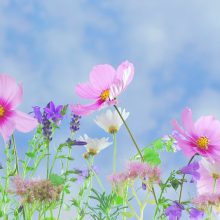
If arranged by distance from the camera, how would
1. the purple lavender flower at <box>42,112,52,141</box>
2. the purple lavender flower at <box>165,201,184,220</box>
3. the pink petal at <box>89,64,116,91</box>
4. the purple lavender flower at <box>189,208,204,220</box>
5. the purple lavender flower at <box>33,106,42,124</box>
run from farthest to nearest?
the purple lavender flower at <box>33,106,42,124</box> → the purple lavender flower at <box>42,112,52,141</box> → the pink petal at <box>89,64,116,91</box> → the purple lavender flower at <box>189,208,204,220</box> → the purple lavender flower at <box>165,201,184,220</box>

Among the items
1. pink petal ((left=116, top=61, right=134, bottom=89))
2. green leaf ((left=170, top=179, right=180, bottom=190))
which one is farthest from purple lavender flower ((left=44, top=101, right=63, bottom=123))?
green leaf ((left=170, top=179, right=180, bottom=190))

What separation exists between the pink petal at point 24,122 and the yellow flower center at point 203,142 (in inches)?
18.6

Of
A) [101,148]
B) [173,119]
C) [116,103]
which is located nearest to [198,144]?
[173,119]

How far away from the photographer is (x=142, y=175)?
165 centimetres

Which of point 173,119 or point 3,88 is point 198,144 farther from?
point 3,88

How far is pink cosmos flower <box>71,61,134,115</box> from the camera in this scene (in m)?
1.71

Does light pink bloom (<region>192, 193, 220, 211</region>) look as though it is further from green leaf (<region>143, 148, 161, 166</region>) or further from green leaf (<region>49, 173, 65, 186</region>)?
green leaf (<region>49, 173, 65, 186</region>)

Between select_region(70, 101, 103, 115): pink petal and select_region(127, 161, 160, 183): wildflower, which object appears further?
select_region(70, 101, 103, 115): pink petal

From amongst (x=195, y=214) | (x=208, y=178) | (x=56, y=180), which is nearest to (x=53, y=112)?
(x=56, y=180)

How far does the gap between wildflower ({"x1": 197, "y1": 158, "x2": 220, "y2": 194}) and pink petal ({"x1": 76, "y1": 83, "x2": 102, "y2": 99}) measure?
411mm

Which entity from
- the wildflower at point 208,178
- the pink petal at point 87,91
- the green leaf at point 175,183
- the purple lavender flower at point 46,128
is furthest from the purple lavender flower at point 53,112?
the green leaf at point 175,183

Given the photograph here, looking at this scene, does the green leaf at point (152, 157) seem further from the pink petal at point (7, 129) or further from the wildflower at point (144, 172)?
the pink petal at point (7, 129)

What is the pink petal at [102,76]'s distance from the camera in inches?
70.6

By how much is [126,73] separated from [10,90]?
0.35m
